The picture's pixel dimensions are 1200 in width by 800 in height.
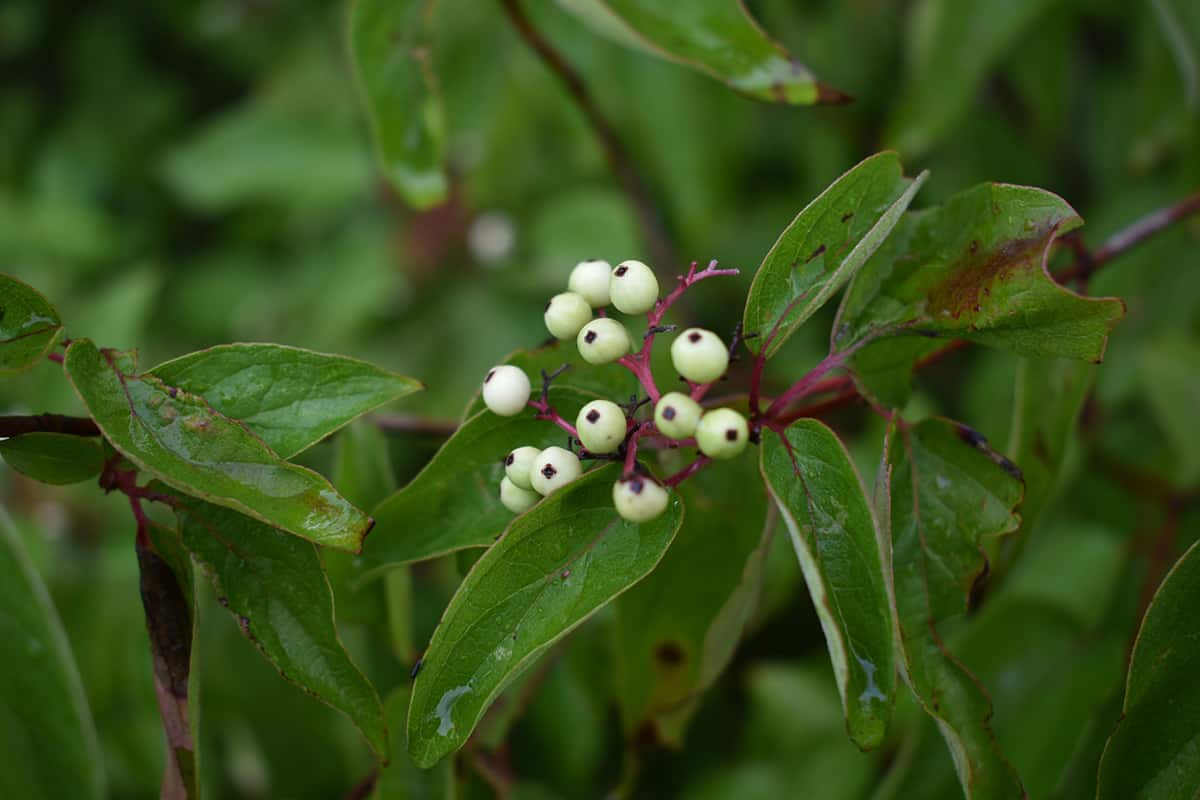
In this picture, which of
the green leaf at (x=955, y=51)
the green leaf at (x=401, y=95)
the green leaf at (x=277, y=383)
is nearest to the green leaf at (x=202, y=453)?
the green leaf at (x=277, y=383)

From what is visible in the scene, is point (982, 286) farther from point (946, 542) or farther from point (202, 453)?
Result: point (202, 453)

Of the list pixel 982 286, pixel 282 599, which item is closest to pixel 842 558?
pixel 982 286

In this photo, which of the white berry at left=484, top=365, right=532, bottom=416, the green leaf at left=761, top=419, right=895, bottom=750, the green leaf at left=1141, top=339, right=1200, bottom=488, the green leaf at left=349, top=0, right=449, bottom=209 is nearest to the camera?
the green leaf at left=761, top=419, right=895, bottom=750

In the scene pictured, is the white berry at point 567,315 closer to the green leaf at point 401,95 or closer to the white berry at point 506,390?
the white berry at point 506,390

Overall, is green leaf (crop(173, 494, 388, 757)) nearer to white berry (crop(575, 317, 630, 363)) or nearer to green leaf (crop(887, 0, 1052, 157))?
white berry (crop(575, 317, 630, 363))

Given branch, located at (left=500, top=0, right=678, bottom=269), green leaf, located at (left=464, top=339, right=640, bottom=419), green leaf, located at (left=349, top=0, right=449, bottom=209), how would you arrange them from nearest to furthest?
green leaf, located at (left=464, top=339, right=640, bottom=419), green leaf, located at (left=349, top=0, right=449, bottom=209), branch, located at (left=500, top=0, right=678, bottom=269)

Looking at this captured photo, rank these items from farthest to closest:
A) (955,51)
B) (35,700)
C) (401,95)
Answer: (955,51), (401,95), (35,700)

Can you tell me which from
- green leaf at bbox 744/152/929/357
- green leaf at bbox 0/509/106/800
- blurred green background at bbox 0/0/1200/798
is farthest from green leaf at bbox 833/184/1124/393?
green leaf at bbox 0/509/106/800
